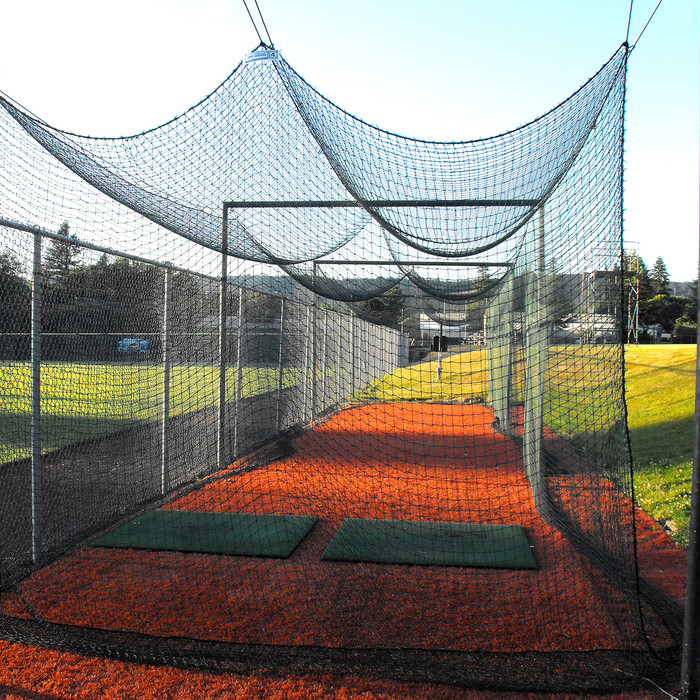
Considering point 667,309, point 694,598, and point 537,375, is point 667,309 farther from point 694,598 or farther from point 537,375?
point 694,598

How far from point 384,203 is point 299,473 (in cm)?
309

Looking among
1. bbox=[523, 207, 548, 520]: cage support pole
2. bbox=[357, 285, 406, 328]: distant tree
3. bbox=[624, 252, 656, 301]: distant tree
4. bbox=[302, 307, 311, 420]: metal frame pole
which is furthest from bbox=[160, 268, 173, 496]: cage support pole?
bbox=[302, 307, 311, 420]: metal frame pole

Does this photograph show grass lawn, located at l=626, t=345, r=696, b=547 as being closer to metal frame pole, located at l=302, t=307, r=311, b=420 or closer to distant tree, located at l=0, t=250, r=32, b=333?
metal frame pole, located at l=302, t=307, r=311, b=420

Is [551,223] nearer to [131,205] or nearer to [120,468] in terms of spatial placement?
[131,205]

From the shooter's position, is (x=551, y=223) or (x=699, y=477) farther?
(x=551, y=223)

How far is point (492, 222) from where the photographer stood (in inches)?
139

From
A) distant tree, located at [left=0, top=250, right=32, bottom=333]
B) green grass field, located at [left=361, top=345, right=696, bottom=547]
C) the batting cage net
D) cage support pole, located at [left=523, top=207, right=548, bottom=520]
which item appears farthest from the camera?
cage support pole, located at [left=523, top=207, right=548, bottom=520]

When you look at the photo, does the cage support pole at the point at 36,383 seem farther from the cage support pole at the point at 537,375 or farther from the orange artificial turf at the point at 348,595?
the cage support pole at the point at 537,375

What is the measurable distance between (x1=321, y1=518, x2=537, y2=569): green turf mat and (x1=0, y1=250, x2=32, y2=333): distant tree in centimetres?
258

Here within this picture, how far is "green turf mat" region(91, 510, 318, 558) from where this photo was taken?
12.0ft

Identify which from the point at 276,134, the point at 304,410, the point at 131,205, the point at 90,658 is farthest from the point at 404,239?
the point at 304,410

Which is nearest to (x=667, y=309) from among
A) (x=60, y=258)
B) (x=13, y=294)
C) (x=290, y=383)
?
(x=290, y=383)

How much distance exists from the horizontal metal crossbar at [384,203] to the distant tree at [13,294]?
54.5 inches

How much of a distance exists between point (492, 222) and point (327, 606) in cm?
251
